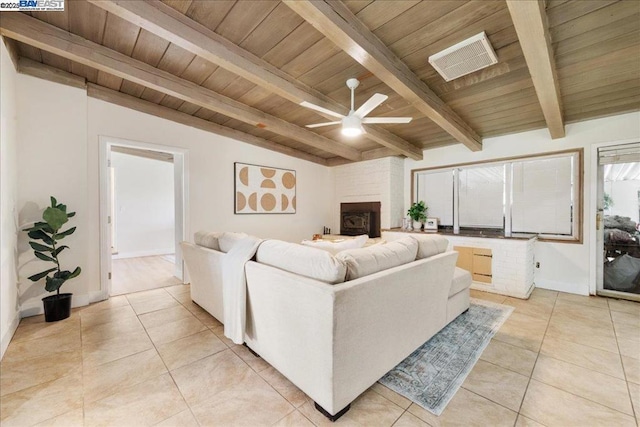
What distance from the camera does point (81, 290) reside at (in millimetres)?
3182

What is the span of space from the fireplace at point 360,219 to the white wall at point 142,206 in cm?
478

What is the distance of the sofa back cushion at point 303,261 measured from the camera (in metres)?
1.47

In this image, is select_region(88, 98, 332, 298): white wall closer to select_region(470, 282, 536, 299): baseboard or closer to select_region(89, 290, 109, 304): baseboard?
select_region(89, 290, 109, 304): baseboard

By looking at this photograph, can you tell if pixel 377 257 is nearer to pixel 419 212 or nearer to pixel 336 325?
pixel 336 325

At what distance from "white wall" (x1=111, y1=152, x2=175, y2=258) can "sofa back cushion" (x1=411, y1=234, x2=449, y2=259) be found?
22.5 feet

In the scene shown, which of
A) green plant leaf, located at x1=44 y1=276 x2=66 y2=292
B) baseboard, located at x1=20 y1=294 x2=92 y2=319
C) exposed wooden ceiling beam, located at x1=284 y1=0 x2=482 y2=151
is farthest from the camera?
baseboard, located at x1=20 y1=294 x2=92 y2=319

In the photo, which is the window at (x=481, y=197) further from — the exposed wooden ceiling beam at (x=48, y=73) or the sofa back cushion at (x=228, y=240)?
the exposed wooden ceiling beam at (x=48, y=73)

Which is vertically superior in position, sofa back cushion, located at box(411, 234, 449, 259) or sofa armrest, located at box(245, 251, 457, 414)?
sofa back cushion, located at box(411, 234, 449, 259)

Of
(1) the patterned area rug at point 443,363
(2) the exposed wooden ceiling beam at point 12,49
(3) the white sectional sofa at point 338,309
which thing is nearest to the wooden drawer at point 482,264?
(1) the patterned area rug at point 443,363

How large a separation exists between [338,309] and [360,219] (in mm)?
4351

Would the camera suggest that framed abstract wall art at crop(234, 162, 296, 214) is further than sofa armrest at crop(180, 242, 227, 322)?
Yes

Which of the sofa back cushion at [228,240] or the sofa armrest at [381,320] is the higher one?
the sofa back cushion at [228,240]

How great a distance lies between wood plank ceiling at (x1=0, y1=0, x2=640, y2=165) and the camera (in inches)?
75.7

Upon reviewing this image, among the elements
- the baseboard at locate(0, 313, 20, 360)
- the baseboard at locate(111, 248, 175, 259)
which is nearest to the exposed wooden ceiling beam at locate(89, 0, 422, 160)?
the baseboard at locate(0, 313, 20, 360)
